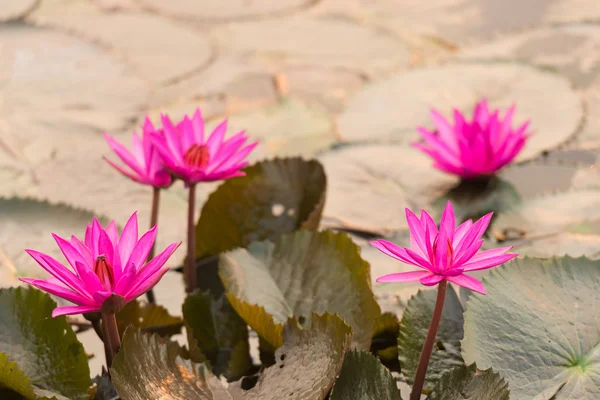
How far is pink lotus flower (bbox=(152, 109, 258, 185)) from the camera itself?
0.91m

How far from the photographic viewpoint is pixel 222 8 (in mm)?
2369

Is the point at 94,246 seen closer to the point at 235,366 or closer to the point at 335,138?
the point at 235,366

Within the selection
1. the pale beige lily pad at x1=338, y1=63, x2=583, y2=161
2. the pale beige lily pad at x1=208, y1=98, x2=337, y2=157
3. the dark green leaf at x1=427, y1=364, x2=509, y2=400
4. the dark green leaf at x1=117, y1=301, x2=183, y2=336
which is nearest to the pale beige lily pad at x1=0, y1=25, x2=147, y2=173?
the pale beige lily pad at x1=208, y1=98, x2=337, y2=157

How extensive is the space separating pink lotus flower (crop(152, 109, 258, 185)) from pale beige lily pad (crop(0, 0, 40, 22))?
4.94 ft

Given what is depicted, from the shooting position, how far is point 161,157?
902 millimetres

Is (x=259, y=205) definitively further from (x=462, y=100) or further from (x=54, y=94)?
(x=54, y=94)

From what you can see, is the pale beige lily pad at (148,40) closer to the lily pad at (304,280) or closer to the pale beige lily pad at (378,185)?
the pale beige lily pad at (378,185)

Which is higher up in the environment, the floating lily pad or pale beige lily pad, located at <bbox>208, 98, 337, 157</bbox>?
pale beige lily pad, located at <bbox>208, 98, 337, 157</bbox>

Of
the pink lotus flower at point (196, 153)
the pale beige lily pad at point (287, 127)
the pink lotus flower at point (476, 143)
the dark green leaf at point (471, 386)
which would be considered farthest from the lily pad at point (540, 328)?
the pale beige lily pad at point (287, 127)

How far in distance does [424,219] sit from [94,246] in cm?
32

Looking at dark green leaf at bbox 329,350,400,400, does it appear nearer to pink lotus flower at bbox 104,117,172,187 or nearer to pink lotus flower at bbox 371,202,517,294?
pink lotus flower at bbox 371,202,517,294

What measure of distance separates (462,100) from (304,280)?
0.92m

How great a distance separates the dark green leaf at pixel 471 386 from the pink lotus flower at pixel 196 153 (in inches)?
13.7

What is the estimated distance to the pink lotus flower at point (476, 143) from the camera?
1.27m
